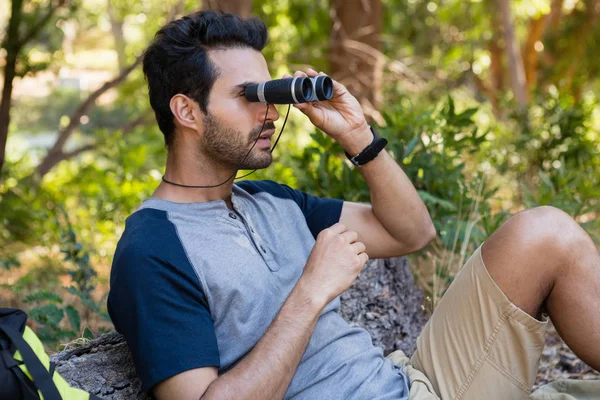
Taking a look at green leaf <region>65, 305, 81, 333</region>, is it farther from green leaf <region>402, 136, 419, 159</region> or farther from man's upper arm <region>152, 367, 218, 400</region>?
green leaf <region>402, 136, 419, 159</region>

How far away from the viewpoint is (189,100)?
95.3 inches

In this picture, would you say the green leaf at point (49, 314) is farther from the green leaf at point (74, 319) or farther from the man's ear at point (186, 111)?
the man's ear at point (186, 111)

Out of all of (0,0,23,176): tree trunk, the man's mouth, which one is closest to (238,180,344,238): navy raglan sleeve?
the man's mouth

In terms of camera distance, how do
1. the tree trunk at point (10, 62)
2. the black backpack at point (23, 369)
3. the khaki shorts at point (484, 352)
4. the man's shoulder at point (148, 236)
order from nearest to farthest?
1. the black backpack at point (23, 369)
2. the man's shoulder at point (148, 236)
3. the khaki shorts at point (484, 352)
4. the tree trunk at point (10, 62)

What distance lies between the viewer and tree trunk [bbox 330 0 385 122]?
24.5 ft

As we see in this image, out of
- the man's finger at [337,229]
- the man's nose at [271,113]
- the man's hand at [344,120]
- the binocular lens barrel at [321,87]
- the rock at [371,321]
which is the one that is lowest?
the rock at [371,321]

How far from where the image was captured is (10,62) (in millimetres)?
5332

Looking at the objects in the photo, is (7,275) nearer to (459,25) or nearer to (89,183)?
(89,183)

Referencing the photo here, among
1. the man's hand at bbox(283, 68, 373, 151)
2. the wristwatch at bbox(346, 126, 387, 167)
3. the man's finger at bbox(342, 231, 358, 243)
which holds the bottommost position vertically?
the man's finger at bbox(342, 231, 358, 243)

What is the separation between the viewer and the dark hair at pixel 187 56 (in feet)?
7.93

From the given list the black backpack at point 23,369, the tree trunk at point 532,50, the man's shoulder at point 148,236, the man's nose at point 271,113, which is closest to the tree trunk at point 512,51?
the tree trunk at point 532,50

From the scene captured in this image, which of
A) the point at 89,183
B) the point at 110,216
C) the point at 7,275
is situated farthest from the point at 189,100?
the point at 7,275

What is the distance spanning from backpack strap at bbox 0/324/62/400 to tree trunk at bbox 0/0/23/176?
12.9ft

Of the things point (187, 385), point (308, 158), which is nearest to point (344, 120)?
point (187, 385)
